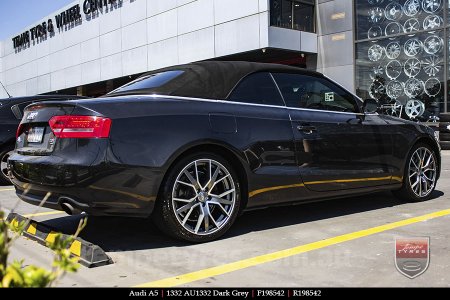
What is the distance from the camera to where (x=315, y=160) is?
4.50 m

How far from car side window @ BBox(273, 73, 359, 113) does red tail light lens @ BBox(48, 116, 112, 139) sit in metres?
1.83

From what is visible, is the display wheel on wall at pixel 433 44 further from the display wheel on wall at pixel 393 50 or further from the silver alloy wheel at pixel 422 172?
the silver alloy wheel at pixel 422 172

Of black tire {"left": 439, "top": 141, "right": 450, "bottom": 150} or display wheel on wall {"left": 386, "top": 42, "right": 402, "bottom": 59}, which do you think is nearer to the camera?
black tire {"left": 439, "top": 141, "right": 450, "bottom": 150}

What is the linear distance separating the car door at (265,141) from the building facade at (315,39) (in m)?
8.31

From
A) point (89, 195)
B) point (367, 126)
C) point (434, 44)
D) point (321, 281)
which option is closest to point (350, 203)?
point (367, 126)

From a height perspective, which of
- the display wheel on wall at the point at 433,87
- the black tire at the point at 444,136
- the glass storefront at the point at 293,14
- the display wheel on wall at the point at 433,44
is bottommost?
the black tire at the point at 444,136

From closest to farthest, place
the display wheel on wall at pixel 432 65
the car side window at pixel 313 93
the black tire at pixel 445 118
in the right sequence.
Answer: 1. the car side window at pixel 313 93
2. the black tire at pixel 445 118
3. the display wheel on wall at pixel 432 65

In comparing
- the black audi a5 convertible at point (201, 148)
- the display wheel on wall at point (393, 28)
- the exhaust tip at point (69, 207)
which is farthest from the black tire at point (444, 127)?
the exhaust tip at point (69, 207)

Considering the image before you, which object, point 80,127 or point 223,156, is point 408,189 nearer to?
point 223,156

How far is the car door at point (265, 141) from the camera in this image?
4.09 meters

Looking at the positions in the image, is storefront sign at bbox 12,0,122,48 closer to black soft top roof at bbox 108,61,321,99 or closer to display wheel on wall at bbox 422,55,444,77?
display wheel on wall at bbox 422,55,444,77

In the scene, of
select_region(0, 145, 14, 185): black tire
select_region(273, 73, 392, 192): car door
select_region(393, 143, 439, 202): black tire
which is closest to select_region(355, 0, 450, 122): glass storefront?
select_region(393, 143, 439, 202): black tire

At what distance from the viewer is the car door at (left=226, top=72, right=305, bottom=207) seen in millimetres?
4090
